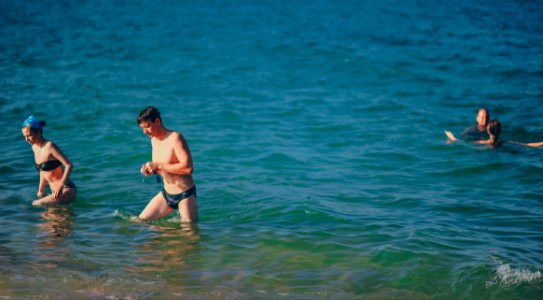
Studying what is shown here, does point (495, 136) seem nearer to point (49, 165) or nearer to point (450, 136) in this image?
point (450, 136)

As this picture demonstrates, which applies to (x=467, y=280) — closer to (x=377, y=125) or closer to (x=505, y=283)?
(x=505, y=283)

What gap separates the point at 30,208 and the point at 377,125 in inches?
326

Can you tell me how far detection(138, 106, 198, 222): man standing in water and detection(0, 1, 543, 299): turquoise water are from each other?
0.35m

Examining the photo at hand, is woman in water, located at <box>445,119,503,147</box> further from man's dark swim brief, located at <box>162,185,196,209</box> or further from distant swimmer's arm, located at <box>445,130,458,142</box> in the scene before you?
man's dark swim brief, located at <box>162,185,196,209</box>

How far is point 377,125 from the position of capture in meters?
15.1

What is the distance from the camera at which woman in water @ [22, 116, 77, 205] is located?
9.20 metres

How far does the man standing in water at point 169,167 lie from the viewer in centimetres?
798

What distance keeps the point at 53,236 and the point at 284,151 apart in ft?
19.2

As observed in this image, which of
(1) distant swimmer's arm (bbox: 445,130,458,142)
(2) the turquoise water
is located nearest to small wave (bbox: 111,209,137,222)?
(2) the turquoise water

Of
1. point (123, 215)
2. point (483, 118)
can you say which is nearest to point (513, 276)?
point (123, 215)

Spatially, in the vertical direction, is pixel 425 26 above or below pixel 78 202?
above

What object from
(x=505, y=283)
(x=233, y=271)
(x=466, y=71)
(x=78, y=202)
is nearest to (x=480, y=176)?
(x=505, y=283)

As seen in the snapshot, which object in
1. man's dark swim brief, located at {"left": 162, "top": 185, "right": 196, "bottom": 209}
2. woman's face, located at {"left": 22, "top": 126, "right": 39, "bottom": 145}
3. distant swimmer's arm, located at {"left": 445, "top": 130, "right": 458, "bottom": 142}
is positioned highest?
woman's face, located at {"left": 22, "top": 126, "right": 39, "bottom": 145}

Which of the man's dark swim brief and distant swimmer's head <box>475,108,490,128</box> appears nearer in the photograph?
the man's dark swim brief
